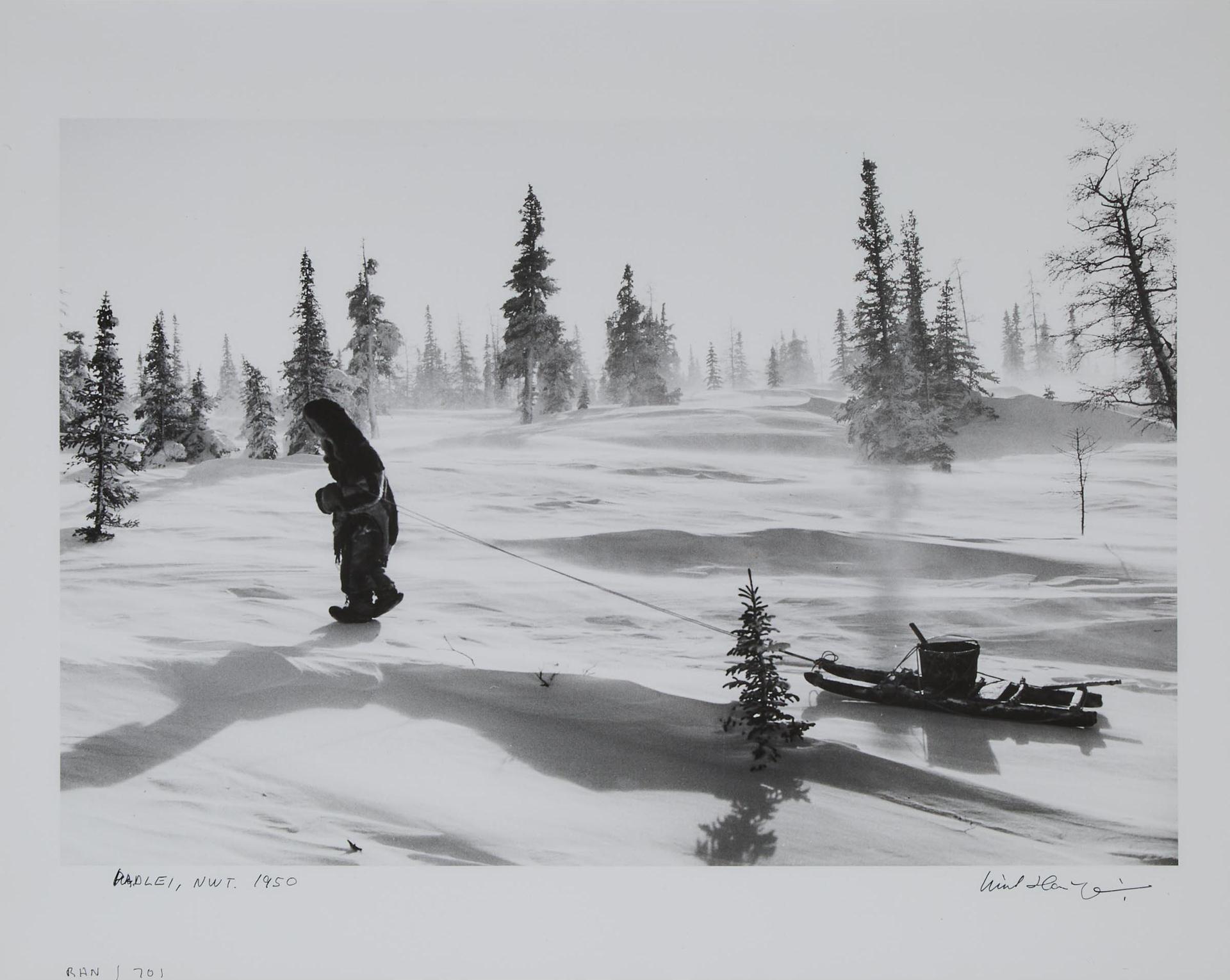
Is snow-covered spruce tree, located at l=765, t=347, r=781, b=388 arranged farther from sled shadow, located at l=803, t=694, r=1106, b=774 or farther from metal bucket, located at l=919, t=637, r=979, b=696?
sled shadow, located at l=803, t=694, r=1106, b=774

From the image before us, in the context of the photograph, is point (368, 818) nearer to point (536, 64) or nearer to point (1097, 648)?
point (1097, 648)

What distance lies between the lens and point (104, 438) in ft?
12.5

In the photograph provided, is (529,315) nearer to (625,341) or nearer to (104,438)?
(625,341)

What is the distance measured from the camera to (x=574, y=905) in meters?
3.56

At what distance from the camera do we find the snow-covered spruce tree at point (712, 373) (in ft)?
14.8

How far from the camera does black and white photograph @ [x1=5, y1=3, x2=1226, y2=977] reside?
346 cm

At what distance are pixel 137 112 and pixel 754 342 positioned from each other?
349 cm

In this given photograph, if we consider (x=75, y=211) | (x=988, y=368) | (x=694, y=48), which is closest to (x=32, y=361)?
(x=75, y=211)

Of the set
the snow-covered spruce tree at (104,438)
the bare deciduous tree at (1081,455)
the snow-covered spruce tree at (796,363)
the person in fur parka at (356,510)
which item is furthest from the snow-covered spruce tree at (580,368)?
the bare deciduous tree at (1081,455)

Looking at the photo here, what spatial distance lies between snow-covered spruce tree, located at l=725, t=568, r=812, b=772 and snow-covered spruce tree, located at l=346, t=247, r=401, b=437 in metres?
2.25

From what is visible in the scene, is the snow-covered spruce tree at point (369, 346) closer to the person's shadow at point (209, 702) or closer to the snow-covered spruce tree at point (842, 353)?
the person's shadow at point (209, 702)

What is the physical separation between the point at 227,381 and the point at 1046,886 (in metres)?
4.70

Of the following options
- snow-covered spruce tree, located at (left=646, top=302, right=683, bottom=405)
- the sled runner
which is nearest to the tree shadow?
the sled runner
